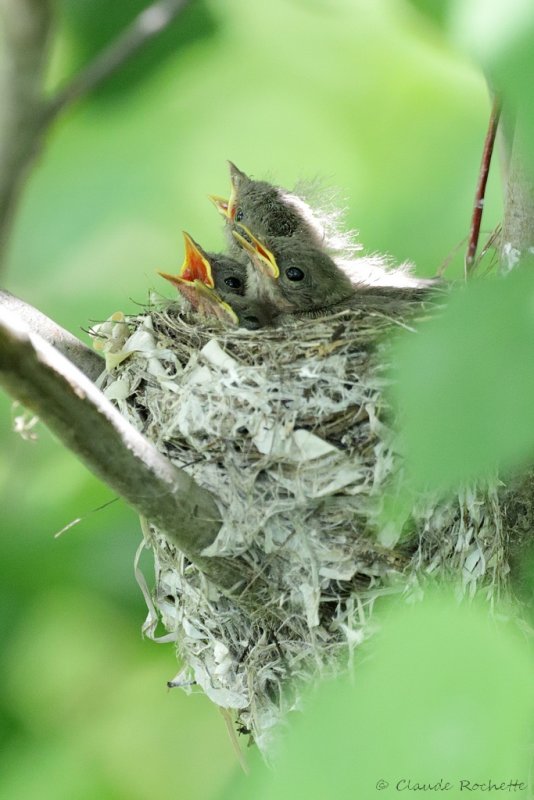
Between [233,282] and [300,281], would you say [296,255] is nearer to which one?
[300,281]

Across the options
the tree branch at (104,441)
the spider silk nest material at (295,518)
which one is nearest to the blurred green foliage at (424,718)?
the tree branch at (104,441)

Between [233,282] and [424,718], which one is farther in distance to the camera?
[233,282]

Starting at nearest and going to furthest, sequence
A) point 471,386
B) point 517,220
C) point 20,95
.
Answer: point 471,386
point 517,220
point 20,95

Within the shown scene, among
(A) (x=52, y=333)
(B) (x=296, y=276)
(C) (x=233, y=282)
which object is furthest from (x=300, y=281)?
(A) (x=52, y=333)

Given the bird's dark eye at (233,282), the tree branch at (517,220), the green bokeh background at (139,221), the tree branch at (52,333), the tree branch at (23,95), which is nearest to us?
the tree branch at (517,220)

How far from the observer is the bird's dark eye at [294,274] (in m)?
3.62

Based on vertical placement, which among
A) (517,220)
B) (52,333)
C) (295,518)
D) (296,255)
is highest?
(52,333)

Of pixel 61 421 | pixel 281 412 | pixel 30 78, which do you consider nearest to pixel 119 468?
pixel 61 421

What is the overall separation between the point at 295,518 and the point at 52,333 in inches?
35.0

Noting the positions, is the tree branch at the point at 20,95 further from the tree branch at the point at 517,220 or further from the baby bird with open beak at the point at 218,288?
the tree branch at the point at 517,220

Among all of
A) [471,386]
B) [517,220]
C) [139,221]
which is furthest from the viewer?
[139,221]

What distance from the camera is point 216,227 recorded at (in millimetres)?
4723

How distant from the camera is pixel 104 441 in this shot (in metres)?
1.83

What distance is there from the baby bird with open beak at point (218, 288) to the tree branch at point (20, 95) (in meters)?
0.89
